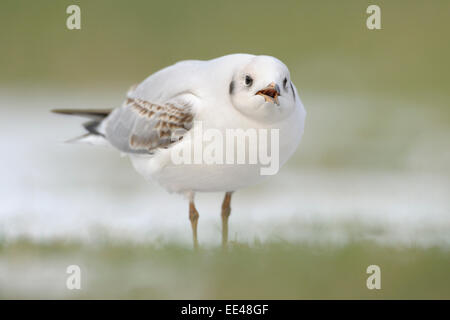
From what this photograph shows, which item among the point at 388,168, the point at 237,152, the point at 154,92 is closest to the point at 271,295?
the point at 237,152

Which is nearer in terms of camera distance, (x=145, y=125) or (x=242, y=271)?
(x=242, y=271)

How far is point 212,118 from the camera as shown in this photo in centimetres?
507

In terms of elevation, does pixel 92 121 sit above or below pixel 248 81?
above

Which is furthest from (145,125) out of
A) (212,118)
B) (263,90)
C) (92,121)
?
(263,90)

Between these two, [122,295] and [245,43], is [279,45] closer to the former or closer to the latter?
[245,43]

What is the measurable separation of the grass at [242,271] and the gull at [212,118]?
1.33ft

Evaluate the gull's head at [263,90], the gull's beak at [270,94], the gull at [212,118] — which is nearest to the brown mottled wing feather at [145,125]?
the gull at [212,118]

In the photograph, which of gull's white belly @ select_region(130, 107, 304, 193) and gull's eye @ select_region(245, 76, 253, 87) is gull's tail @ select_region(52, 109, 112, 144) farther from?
gull's eye @ select_region(245, 76, 253, 87)

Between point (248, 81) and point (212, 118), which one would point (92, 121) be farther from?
point (248, 81)

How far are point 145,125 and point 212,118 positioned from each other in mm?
759

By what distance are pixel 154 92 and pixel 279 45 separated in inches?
257

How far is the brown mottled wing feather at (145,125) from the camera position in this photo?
5.25 m

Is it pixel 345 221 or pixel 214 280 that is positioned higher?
pixel 345 221

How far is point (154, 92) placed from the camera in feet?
18.8
